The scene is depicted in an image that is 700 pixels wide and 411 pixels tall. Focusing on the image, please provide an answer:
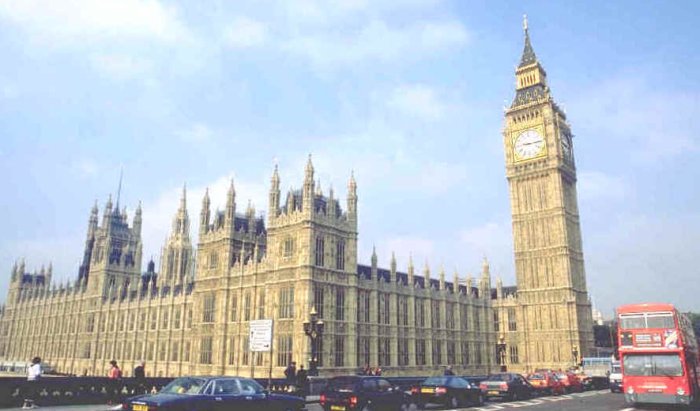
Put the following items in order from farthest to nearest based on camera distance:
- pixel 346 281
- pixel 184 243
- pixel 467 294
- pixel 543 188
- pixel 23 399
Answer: pixel 184 243 < pixel 543 188 < pixel 467 294 < pixel 346 281 < pixel 23 399

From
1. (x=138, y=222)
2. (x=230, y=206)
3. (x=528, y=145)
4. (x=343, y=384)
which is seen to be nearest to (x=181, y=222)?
(x=138, y=222)

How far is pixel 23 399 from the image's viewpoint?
65.6 ft

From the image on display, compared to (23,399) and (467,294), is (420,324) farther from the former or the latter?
(23,399)

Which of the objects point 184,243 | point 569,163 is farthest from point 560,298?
point 184,243

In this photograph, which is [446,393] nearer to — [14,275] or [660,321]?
[660,321]

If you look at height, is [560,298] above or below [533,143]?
below

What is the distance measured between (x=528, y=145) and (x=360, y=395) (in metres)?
63.3

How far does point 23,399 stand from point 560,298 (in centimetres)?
6218

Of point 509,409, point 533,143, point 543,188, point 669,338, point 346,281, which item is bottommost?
point 509,409

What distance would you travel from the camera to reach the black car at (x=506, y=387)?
91.4ft

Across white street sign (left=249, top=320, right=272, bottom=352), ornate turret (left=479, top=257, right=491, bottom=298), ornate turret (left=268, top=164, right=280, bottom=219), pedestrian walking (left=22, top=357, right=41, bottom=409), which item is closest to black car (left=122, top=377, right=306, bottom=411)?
pedestrian walking (left=22, top=357, right=41, bottom=409)

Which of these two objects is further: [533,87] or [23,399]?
[533,87]

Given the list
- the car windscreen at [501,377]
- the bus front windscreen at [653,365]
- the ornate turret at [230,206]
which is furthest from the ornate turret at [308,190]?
the bus front windscreen at [653,365]

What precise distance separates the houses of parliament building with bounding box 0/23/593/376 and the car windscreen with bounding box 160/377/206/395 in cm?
1999
